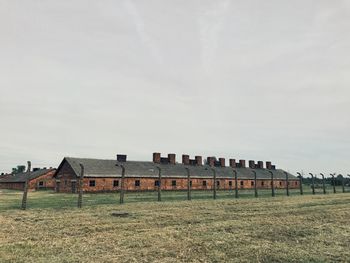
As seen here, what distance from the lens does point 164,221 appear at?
38.7 feet

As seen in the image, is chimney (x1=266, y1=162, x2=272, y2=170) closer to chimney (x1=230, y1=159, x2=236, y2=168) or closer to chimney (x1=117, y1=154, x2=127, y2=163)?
chimney (x1=230, y1=159, x2=236, y2=168)

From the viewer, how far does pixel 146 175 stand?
42.5 metres

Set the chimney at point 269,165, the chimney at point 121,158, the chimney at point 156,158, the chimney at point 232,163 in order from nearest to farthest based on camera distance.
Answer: the chimney at point 121,158 < the chimney at point 156,158 < the chimney at point 232,163 < the chimney at point 269,165

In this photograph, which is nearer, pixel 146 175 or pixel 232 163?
pixel 146 175

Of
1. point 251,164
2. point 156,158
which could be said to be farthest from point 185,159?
point 251,164

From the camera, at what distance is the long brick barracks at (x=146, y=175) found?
3875 centimetres

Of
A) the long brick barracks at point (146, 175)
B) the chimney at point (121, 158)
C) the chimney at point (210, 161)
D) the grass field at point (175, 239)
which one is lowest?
the grass field at point (175, 239)

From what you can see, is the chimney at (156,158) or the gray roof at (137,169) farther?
the chimney at (156,158)

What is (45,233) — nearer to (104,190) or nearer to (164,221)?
(164,221)

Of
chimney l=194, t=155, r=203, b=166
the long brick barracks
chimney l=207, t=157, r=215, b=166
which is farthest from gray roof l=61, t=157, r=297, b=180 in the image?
chimney l=207, t=157, r=215, b=166

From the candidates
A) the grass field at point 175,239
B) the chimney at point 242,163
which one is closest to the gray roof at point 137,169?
the chimney at point 242,163

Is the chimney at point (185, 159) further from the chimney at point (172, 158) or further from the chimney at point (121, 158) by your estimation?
the chimney at point (121, 158)

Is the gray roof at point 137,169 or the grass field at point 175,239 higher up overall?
the gray roof at point 137,169

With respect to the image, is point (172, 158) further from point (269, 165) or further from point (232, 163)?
point (269, 165)
